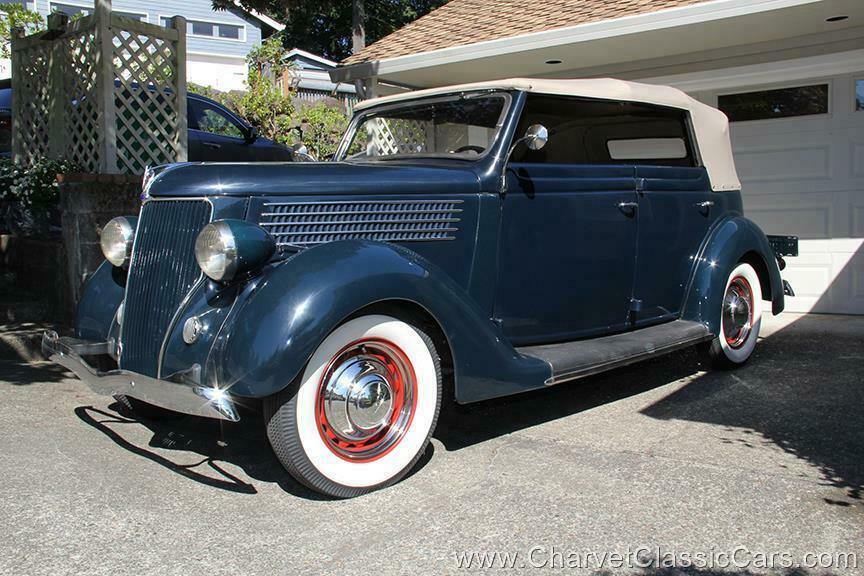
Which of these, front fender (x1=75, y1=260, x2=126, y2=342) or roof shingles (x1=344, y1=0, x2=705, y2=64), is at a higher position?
roof shingles (x1=344, y1=0, x2=705, y2=64)

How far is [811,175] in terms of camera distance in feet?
23.6

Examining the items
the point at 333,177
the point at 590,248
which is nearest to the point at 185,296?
the point at 333,177

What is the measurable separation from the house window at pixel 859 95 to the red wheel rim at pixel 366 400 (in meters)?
5.60

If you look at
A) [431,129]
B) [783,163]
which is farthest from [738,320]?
[783,163]

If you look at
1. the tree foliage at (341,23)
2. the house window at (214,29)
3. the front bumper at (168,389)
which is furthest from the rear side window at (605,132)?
the tree foliage at (341,23)

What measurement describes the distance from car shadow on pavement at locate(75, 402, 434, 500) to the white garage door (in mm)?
5012

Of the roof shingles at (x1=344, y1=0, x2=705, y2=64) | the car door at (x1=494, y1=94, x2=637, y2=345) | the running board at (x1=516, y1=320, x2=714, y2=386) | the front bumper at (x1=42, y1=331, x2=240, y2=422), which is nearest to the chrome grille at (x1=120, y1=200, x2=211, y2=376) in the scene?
the front bumper at (x1=42, y1=331, x2=240, y2=422)

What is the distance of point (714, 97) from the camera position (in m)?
7.73

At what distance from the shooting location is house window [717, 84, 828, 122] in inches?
282

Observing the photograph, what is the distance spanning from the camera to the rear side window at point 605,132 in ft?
14.4

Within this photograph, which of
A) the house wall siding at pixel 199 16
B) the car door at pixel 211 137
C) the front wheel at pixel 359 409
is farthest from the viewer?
the house wall siding at pixel 199 16

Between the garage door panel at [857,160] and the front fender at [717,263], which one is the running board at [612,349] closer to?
the front fender at [717,263]

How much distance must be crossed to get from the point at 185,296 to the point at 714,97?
241 inches

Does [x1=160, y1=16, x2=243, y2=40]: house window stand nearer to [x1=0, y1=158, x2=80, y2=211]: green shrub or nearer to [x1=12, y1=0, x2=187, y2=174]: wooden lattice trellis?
[x1=12, y1=0, x2=187, y2=174]: wooden lattice trellis
